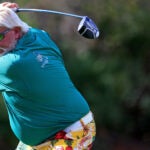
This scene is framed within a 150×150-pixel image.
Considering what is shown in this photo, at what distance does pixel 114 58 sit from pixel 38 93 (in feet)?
20.6

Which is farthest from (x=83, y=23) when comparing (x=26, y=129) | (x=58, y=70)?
(x=26, y=129)

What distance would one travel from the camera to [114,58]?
37.0 ft

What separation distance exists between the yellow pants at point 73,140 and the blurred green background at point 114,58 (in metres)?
5.17

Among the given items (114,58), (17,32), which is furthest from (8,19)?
(114,58)

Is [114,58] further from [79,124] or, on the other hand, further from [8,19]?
[8,19]

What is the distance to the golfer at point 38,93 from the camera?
16.3 ft

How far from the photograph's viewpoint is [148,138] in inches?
465

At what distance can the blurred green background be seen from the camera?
35.0 ft

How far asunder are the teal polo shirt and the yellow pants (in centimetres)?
5

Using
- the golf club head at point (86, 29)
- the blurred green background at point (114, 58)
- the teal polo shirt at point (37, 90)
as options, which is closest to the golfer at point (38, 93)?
the teal polo shirt at point (37, 90)

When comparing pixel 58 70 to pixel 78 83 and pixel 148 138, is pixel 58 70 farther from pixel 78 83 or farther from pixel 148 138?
pixel 148 138

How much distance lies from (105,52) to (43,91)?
251 inches

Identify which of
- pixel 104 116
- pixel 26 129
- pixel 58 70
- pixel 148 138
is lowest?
pixel 148 138

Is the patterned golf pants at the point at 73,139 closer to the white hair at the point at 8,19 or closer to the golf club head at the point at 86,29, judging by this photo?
the golf club head at the point at 86,29
